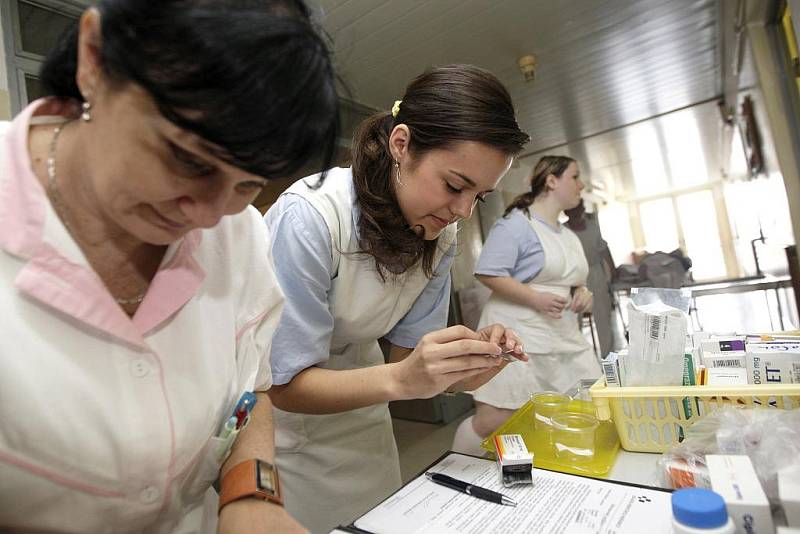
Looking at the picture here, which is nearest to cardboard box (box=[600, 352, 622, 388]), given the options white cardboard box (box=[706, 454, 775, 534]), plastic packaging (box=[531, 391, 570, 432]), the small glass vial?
plastic packaging (box=[531, 391, 570, 432])

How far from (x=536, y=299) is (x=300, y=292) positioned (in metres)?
1.18

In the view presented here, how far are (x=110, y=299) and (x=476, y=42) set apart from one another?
264 centimetres

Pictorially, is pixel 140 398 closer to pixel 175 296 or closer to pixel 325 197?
pixel 175 296

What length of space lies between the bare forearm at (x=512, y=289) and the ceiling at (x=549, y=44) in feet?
3.15

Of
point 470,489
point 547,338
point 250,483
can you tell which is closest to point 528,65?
point 547,338

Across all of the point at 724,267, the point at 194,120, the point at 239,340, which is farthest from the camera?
the point at 724,267

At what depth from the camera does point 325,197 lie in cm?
94

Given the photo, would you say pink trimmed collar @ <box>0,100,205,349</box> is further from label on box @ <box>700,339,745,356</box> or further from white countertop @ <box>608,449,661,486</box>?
label on box @ <box>700,339,745,356</box>

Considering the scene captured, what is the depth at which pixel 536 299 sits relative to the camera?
1805 mm

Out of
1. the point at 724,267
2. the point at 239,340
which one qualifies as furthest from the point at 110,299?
the point at 724,267

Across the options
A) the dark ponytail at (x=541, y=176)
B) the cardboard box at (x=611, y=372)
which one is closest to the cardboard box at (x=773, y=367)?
the cardboard box at (x=611, y=372)

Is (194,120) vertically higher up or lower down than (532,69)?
lower down

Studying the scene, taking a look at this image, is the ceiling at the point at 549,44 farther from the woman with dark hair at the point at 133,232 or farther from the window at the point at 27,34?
the woman with dark hair at the point at 133,232

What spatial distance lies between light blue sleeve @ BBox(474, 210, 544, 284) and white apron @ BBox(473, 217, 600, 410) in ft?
0.10
